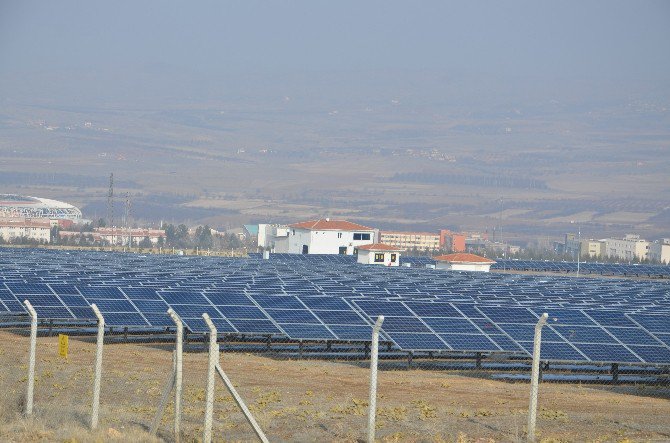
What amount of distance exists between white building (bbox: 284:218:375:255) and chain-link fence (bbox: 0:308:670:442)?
51.6 m

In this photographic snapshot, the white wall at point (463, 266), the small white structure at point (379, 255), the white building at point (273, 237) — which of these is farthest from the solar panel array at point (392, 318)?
the white building at point (273, 237)

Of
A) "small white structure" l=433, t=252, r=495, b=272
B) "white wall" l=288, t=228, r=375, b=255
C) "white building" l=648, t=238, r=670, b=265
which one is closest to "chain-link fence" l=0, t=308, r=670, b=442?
"small white structure" l=433, t=252, r=495, b=272

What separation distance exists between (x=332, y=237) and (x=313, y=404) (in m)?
64.0

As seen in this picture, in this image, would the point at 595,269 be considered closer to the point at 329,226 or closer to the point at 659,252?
the point at 329,226

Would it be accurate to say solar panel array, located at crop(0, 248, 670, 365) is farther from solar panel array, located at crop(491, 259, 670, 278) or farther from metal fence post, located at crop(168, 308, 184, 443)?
solar panel array, located at crop(491, 259, 670, 278)

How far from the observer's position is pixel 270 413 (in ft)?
54.9

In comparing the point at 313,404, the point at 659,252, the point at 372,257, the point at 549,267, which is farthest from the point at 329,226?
→ the point at 659,252

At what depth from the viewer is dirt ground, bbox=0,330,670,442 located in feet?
49.6

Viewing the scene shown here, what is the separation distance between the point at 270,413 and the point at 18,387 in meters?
4.45

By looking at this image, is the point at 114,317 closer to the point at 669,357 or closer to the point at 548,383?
the point at 548,383

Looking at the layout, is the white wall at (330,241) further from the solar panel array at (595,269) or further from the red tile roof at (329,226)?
the solar panel array at (595,269)

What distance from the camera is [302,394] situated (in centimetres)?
1938

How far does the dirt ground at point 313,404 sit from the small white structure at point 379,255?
47.5 meters

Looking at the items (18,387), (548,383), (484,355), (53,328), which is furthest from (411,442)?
(53,328)
